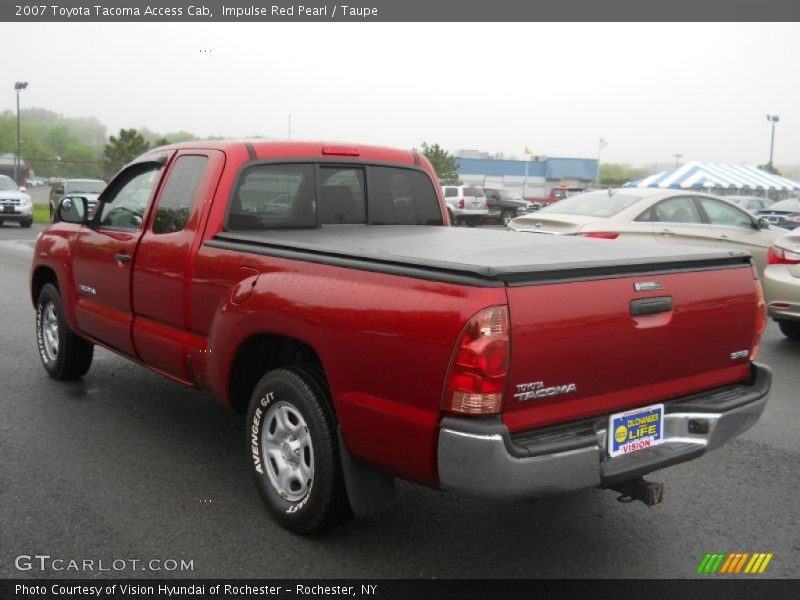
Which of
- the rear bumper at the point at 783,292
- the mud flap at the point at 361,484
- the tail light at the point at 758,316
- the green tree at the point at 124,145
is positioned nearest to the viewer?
the mud flap at the point at 361,484

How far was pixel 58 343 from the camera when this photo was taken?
6.24 meters

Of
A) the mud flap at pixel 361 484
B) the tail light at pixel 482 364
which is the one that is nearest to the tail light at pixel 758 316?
the tail light at pixel 482 364

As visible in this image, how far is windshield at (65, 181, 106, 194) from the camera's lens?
2605 cm

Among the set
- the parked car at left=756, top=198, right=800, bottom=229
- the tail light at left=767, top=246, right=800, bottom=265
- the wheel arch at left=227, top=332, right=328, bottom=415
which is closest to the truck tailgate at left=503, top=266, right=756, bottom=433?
the wheel arch at left=227, top=332, right=328, bottom=415

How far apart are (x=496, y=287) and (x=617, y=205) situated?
27.4 feet

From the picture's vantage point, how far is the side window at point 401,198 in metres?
→ 5.29

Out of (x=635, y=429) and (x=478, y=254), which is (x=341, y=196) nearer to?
(x=478, y=254)

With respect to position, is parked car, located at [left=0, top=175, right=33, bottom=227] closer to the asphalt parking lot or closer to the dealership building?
the asphalt parking lot

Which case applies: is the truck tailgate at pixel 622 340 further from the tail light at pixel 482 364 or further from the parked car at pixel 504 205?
the parked car at pixel 504 205

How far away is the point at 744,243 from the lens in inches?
412

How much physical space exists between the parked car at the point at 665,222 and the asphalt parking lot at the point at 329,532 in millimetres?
5124

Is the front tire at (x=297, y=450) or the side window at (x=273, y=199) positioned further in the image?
the side window at (x=273, y=199)

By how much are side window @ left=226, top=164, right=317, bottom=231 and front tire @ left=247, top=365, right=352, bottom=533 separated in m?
1.17

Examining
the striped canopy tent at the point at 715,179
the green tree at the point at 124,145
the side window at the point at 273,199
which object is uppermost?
the green tree at the point at 124,145
